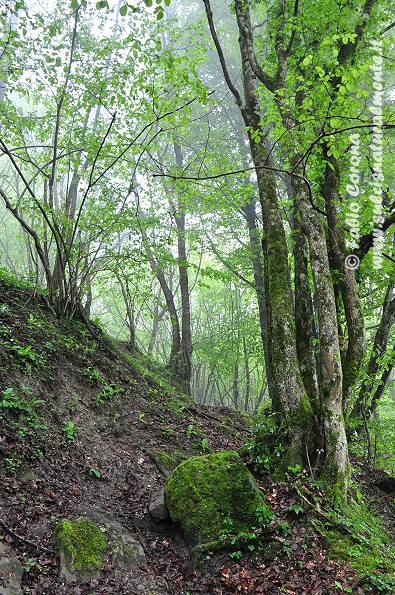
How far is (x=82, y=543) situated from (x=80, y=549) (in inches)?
2.7

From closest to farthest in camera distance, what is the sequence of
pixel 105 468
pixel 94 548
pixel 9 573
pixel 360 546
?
1. pixel 9 573
2. pixel 94 548
3. pixel 360 546
4. pixel 105 468

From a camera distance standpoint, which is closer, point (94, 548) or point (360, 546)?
point (94, 548)

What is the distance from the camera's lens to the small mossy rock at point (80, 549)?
3.83 meters

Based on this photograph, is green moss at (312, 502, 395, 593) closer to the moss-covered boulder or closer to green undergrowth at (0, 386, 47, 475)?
the moss-covered boulder

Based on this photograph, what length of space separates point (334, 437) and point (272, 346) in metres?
1.51

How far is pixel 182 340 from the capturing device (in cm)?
1352

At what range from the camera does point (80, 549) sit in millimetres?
4016

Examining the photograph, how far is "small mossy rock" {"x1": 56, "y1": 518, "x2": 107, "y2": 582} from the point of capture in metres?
3.83

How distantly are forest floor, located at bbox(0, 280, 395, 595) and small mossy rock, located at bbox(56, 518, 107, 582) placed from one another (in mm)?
83

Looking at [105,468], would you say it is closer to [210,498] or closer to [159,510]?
[159,510]

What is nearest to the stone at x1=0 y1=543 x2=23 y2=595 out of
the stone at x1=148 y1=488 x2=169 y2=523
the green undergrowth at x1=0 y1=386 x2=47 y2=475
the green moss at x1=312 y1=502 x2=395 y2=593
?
the green undergrowth at x1=0 y1=386 x2=47 y2=475

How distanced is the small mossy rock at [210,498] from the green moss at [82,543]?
3.34ft

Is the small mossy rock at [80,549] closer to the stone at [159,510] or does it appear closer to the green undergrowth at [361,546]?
the stone at [159,510]

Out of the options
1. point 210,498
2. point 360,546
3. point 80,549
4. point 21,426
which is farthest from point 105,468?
point 360,546
